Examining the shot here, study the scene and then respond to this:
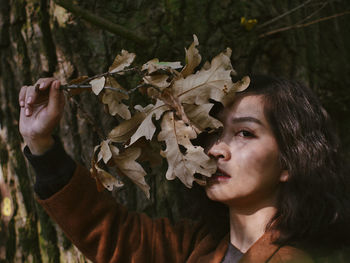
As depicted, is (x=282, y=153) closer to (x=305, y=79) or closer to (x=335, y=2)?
(x=305, y=79)

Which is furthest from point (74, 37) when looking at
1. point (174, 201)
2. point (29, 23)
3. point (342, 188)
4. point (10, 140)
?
point (342, 188)

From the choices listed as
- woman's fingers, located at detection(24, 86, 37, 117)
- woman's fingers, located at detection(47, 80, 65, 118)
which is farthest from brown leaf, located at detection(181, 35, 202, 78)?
woman's fingers, located at detection(24, 86, 37, 117)

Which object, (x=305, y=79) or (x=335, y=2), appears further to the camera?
(x=335, y=2)

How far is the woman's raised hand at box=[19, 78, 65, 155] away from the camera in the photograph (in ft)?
5.74

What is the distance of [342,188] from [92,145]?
1117mm

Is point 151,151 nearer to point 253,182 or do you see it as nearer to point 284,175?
point 253,182

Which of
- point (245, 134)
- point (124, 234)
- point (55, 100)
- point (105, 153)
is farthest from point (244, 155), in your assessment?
point (55, 100)

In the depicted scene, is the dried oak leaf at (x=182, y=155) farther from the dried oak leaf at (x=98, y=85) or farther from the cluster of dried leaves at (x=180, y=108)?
the dried oak leaf at (x=98, y=85)

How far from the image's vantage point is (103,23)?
6.33 ft

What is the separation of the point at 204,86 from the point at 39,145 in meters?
0.71

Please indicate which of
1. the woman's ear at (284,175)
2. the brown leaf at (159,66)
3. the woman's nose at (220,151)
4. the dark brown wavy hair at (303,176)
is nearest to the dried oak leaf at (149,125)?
the brown leaf at (159,66)

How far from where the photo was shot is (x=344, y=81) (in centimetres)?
247

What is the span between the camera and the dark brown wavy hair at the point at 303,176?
5.87ft

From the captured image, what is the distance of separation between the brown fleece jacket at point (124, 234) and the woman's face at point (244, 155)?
8.5 inches
